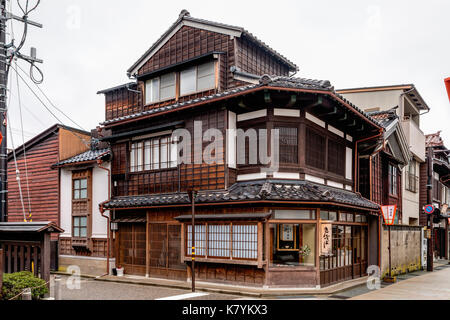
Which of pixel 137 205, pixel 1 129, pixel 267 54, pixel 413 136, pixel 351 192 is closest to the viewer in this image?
pixel 1 129

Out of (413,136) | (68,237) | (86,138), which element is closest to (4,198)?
(68,237)

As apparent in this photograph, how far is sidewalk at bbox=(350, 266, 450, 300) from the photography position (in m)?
15.8

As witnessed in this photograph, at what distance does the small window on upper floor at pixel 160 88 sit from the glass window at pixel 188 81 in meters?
0.52

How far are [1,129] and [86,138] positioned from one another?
14345mm

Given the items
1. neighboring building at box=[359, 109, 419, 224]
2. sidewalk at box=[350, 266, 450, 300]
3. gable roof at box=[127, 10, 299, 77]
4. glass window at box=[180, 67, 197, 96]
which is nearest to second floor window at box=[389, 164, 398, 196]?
neighboring building at box=[359, 109, 419, 224]

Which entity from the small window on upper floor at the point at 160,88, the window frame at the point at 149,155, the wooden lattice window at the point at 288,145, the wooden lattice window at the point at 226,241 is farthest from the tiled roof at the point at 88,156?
the wooden lattice window at the point at 288,145

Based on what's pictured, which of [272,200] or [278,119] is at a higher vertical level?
[278,119]

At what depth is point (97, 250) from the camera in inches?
888

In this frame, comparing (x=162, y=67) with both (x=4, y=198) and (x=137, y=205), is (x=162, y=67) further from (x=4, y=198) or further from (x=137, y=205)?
(x=4, y=198)

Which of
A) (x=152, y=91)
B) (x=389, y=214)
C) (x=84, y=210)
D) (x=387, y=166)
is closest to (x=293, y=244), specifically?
(x=389, y=214)

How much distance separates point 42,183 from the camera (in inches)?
1014

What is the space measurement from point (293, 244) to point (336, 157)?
5.41 metres

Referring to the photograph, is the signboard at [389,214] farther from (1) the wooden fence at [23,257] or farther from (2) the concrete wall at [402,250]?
(1) the wooden fence at [23,257]

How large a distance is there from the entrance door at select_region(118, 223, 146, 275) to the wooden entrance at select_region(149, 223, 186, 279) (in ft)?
2.05
